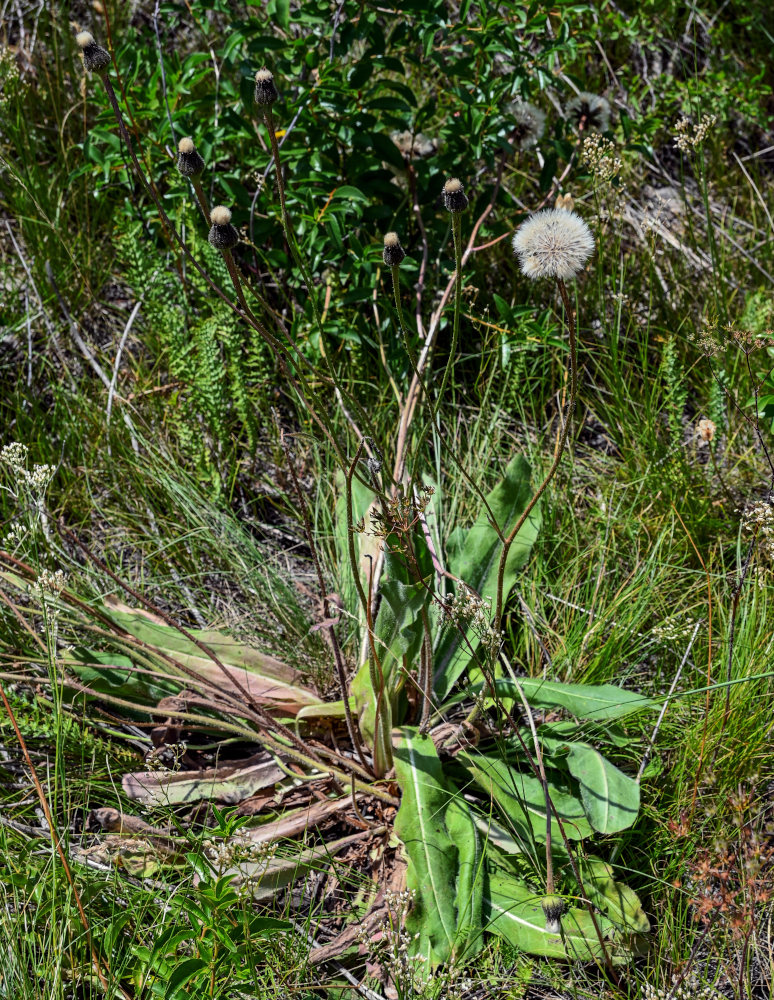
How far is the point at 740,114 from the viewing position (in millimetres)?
3715

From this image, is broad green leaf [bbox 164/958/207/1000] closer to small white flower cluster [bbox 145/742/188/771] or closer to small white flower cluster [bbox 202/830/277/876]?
small white flower cluster [bbox 202/830/277/876]

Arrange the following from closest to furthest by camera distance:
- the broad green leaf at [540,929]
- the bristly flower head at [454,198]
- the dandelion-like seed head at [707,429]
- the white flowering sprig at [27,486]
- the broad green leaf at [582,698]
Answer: the bristly flower head at [454,198] < the broad green leaf at [540,929] < the broad green leaf at [582,698] < the white flowering sprig at [27,486] < the dandelion-like seed head at [707,429]

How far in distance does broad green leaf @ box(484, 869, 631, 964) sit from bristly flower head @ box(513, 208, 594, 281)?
122cm

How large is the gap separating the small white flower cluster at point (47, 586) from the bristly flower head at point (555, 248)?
3.92ft

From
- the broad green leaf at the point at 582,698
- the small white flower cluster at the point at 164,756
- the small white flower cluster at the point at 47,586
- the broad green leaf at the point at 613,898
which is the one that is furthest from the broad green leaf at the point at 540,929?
the small white flower cluster at the point at 47,586

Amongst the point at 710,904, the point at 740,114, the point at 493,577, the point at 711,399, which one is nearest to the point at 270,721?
the point at 493,577

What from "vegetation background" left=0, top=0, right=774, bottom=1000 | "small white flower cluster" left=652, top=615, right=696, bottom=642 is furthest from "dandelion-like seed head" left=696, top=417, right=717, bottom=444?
"small white flower cluster" left=652, top=615, right=696, bottom=642

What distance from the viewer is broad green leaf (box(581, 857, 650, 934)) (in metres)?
1.77

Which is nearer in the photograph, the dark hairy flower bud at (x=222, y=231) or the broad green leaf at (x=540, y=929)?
the dark hairy flower bud at (x=222, y=231)

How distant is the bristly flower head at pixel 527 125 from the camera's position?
9.05ft

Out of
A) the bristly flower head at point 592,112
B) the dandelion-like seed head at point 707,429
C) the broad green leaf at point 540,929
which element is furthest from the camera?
the bristly flower head at point 592,112

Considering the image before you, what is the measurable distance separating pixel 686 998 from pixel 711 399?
1.67m

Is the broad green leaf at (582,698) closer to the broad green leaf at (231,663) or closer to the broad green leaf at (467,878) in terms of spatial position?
the broad green leaf at (467,878)

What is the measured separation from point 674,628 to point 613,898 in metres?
0.67
